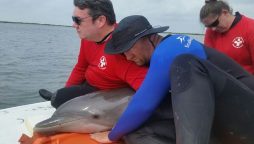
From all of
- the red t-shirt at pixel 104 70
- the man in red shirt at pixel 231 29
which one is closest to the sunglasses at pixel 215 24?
the man in red shirt at pixel 231 29

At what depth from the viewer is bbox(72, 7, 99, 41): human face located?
4176 mm

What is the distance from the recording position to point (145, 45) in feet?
11.3

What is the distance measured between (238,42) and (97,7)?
1.90 m

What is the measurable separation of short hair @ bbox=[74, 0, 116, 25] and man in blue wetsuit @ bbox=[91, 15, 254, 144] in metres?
0.72

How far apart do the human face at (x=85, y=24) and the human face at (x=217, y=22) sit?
58.5 inches

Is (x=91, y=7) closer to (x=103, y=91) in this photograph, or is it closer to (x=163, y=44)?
(x=103, y=91)

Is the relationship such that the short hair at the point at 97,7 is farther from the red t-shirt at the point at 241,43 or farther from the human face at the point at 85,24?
the red t-shirt at the point at 241,43

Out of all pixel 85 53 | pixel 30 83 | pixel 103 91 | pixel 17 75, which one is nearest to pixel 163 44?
pixel 103 91

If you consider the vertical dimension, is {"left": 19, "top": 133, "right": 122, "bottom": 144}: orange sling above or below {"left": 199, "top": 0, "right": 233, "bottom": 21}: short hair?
below

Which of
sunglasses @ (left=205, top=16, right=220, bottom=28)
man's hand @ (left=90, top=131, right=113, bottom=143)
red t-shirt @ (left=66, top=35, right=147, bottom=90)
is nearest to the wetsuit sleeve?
red t-shirt @ (left=66, top=35, right=147, bottom=90)

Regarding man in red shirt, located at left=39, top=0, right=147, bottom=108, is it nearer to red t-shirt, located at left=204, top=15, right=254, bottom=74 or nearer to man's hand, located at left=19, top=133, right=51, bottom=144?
man's hand, located at left=19, top=133, right=51, bottom=144

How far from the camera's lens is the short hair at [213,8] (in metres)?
4.93

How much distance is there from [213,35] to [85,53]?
5.81 ft

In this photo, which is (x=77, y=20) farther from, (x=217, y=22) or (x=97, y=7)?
(x=217, y=22)
